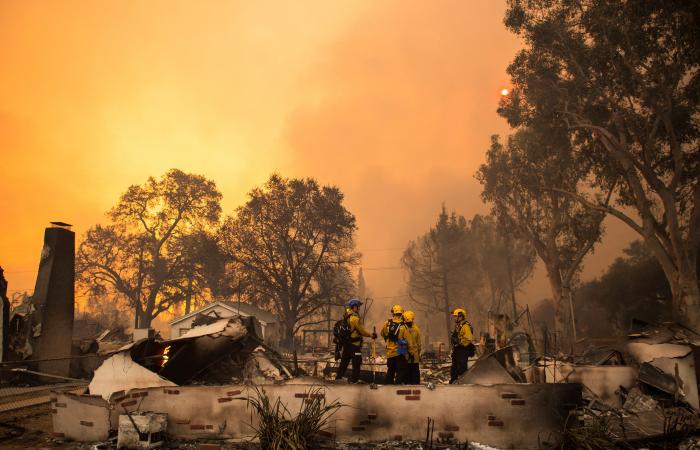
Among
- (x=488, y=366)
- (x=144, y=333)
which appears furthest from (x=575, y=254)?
(x=144, y=333)

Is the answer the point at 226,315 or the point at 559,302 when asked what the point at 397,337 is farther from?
the point at 226,315

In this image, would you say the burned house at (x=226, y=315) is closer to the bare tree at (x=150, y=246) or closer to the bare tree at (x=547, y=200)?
the bare tree at (x=150, y=246)

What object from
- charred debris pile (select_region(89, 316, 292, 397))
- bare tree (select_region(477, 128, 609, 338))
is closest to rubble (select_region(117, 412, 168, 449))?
charred debris pile (select_region(89, 316, 292, 397))

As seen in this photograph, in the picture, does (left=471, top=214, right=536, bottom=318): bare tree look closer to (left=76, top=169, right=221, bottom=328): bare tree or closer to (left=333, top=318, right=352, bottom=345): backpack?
(left=76, top=169, right=221, bottom=328): bare tree

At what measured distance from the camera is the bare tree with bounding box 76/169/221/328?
1604 inches

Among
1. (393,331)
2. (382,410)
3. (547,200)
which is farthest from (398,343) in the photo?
(547,200)

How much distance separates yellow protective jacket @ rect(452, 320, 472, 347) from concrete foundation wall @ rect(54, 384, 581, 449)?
10.0 ft

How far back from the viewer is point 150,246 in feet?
139

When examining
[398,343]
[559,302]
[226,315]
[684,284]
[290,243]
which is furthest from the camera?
[290,243]

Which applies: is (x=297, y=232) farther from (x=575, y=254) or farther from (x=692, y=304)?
(x=692, y=304)

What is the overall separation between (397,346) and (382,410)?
218 cm

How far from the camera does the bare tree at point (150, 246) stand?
4075cm

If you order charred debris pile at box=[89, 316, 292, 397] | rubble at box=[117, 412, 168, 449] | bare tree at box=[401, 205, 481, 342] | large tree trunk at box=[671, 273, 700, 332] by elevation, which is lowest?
rubble at box=[117, 412, 168, 449]

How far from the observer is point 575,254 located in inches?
1094
